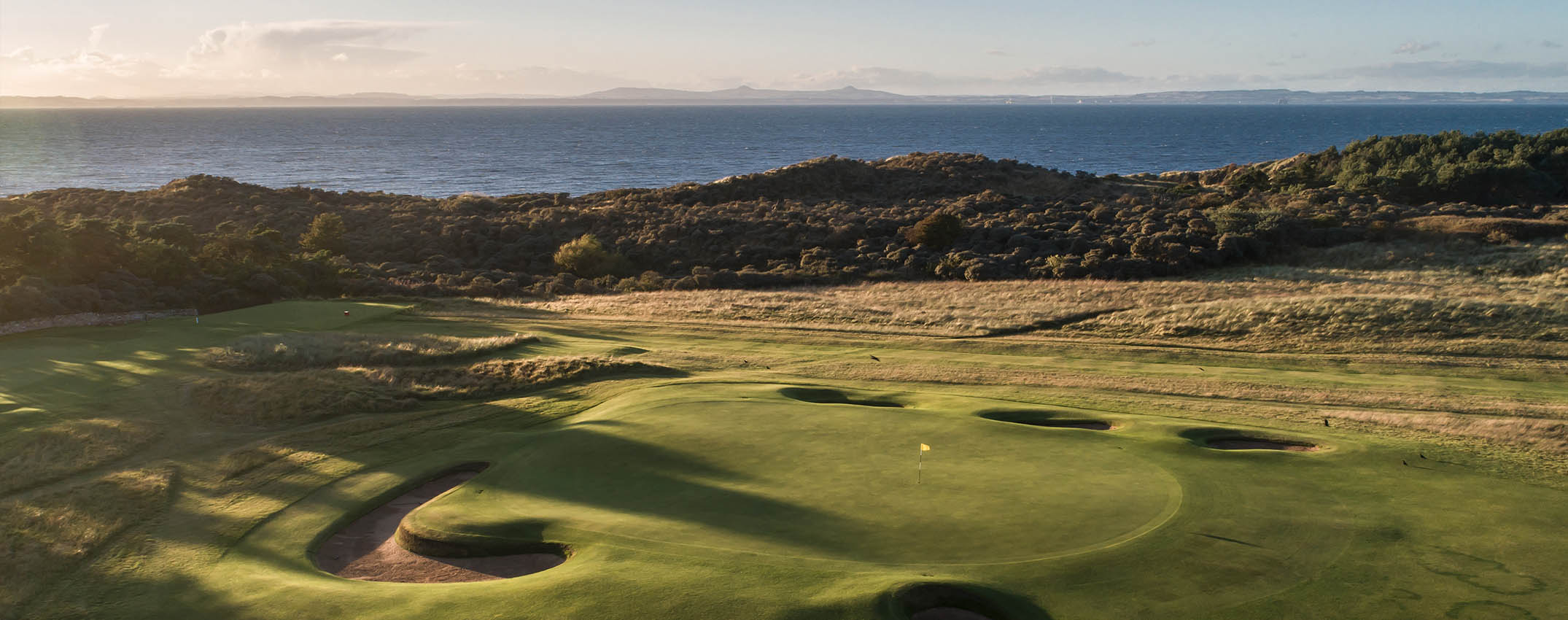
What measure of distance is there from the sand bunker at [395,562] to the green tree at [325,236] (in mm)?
41873

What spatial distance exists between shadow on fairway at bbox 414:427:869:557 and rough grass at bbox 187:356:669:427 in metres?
6.49

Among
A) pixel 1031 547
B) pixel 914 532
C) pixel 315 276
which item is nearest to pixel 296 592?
pixel 914 532

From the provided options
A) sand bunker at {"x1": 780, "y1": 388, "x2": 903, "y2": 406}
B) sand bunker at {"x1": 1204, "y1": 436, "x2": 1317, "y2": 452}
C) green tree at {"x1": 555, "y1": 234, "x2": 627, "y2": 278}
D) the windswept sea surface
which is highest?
the windswept sea surface

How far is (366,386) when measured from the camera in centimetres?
2216

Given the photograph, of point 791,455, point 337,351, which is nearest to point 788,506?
point 791,455

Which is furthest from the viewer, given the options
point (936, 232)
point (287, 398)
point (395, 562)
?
point (936, 232)

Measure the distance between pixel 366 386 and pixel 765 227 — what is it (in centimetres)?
3800

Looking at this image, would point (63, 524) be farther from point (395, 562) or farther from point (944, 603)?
point (944, 603)

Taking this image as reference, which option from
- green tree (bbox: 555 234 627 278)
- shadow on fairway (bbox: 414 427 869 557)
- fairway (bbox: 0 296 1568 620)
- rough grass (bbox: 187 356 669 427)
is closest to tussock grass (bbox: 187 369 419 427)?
rough grass (bbox: 187 356 669 427)

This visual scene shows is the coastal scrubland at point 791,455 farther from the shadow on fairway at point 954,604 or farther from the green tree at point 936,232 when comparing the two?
the green tree at point 936,232

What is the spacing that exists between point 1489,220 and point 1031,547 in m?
48.3

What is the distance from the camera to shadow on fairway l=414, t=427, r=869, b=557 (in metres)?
12.4

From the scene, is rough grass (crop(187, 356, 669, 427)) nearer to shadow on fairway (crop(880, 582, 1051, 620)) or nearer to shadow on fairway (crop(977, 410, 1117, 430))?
shadow on fairway (crop(977, 410, 1117, 430))

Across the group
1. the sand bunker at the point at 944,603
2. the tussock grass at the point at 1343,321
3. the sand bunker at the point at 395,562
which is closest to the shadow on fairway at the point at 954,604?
the sand bunker at the point at 944,603
